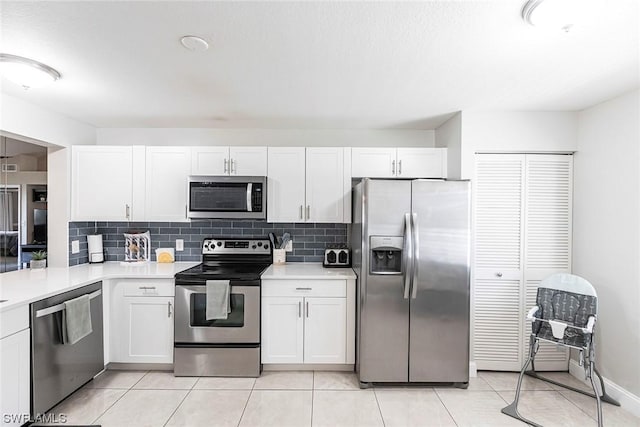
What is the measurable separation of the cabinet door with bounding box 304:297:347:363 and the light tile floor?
6.6 inches

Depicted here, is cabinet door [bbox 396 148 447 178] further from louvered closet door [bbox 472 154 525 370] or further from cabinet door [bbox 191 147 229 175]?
cabinet door [bbox 191 147 229 175]

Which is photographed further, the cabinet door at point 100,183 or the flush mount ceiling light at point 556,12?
the cabinet door at point 100,183

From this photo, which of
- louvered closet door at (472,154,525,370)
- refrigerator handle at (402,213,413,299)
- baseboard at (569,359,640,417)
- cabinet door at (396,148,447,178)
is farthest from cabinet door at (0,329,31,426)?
baseboard at (569,359,640,417)

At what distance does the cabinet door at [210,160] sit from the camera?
3191mm

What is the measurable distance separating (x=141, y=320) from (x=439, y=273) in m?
2.56

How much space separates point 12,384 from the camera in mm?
1899

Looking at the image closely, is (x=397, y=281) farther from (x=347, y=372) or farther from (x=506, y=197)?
(x=506, y=197)

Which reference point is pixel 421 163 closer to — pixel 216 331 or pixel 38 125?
pixel 216 331

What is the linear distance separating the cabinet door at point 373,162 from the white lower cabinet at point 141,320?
6.70 feet

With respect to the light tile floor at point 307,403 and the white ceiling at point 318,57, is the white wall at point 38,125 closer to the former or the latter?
the white ceiling at point 318,57

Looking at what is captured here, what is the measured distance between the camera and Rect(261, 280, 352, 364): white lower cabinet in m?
2.86

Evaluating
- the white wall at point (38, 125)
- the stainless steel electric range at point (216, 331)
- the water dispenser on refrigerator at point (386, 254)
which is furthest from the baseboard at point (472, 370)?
the white wall at point (38, 125)

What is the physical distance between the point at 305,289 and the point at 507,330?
1.85m

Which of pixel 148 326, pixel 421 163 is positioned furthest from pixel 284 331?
pixel 421 163
